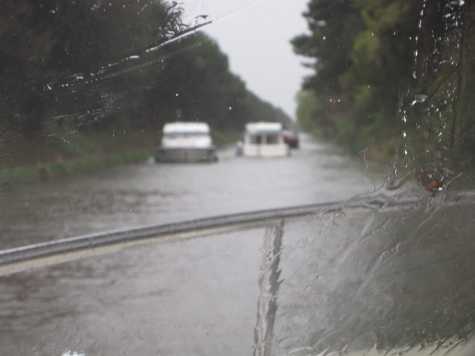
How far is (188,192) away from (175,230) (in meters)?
6.45

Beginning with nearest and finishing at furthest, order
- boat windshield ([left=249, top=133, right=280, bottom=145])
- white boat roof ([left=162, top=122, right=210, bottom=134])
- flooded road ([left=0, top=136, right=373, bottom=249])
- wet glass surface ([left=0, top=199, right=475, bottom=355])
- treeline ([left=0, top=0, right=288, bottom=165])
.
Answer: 1. treeline ([left=0, top=0, right=288, bottom=165])
2. wet glass surface ([left=0, top=199, right=475, bottom=355])
3. white boat roof ([left=162, top=122, right=210, bottom=134])
4. boat windshield ([left=249, top=133, right=280, bottom=145])
5. flooded road ([left=0, top=136, right=373, bottom=249])

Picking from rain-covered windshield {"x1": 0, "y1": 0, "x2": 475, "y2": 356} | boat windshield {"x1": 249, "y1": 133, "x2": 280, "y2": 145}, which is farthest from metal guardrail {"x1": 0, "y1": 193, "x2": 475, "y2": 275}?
boat windshield {"x1": 249, "y1": 133, "x2": 280, "y2": 145}

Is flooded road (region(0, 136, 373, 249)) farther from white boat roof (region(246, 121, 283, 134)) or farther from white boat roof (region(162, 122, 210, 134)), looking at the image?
white boat roof (region(162, 122, 210, 134))

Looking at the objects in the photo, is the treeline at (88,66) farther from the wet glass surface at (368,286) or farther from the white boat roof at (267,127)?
the white boat roof at (267,127)

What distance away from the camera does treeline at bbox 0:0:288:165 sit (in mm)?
1991

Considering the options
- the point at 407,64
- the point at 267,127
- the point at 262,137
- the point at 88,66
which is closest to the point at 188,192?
the point at 262,137

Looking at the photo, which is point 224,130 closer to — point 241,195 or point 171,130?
point 171,130

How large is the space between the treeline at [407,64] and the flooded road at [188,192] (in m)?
0.90

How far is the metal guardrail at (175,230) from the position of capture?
2.25 meters

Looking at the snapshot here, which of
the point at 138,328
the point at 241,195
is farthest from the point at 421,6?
the point at 241,195

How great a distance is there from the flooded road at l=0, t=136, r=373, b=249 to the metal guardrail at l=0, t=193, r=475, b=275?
545 mm

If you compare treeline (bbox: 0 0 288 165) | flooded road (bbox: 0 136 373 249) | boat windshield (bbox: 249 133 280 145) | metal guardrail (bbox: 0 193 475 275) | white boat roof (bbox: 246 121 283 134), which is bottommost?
flooded road (bbox: 0 136 373 249)

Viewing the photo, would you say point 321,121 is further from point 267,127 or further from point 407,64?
point 267,127

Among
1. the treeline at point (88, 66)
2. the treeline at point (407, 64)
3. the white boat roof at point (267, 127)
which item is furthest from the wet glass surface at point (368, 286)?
the white boat roof at point (267, 127)
